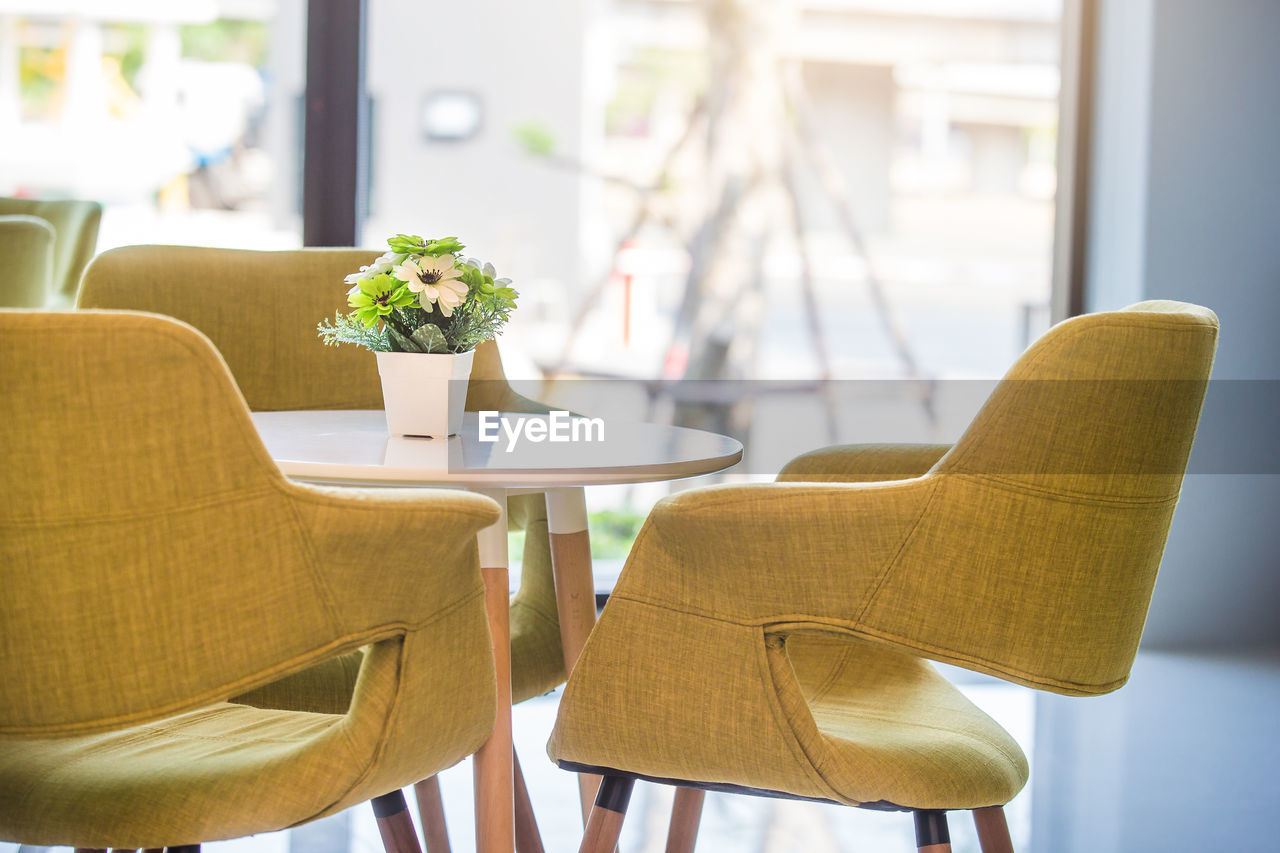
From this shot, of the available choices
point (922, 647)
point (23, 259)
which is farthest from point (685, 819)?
point (23, 259)

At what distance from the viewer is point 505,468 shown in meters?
1.33

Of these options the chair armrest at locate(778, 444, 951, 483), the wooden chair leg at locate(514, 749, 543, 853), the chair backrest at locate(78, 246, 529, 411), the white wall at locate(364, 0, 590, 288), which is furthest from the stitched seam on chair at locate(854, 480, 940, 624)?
the white wall at locate(364, 0, 590, 288)

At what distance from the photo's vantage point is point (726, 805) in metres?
2.28

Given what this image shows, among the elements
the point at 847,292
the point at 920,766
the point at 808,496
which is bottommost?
the point at 920,766

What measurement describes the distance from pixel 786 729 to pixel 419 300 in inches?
27.4

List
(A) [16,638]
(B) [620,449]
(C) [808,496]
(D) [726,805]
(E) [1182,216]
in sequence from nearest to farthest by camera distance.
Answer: (A) [16,638] < (C) [808,496] < (B) [620,449] < (D) [726,805] < (E) [1182,216]

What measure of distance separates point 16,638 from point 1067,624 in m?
0.94

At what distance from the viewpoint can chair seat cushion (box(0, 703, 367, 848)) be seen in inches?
41.1

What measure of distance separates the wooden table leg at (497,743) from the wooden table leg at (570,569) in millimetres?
214

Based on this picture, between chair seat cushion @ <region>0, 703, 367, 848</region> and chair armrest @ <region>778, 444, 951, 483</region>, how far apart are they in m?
0.82

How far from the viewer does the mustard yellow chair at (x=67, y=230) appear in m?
2.90

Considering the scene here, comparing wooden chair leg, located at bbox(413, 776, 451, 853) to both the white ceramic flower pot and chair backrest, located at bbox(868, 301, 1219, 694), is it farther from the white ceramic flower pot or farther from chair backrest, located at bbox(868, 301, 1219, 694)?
chair backrest, located at bbox(868, 301, 1219, 694)

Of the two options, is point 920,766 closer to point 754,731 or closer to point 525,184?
point 754,731

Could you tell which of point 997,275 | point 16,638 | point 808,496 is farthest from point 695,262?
point 16,638
